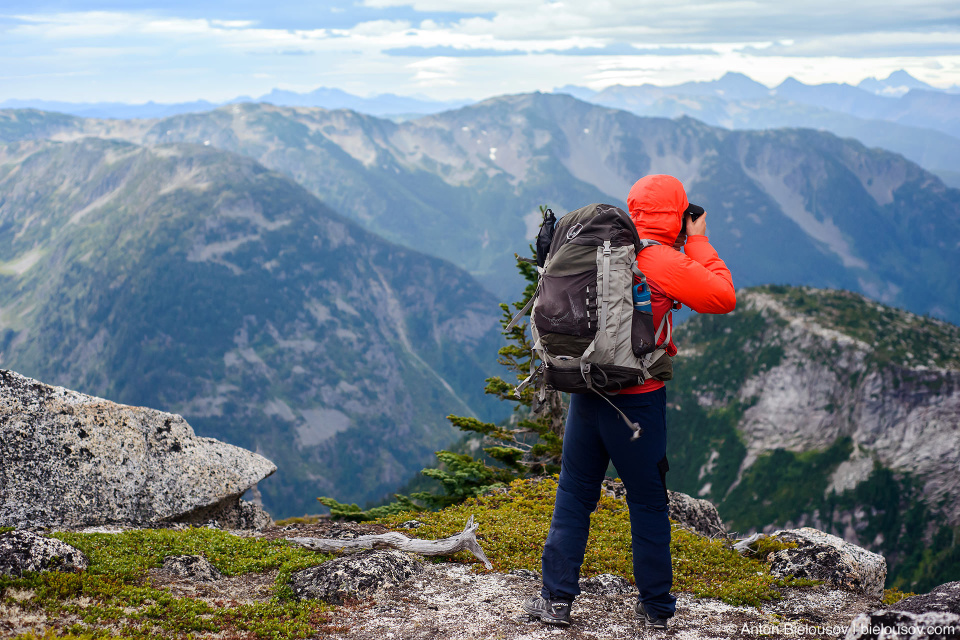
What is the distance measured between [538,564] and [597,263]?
571 cm

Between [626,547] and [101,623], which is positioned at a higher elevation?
[101,623]

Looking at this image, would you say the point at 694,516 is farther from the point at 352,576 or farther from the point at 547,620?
the point at 352,576

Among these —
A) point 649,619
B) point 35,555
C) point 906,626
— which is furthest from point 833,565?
point 35,555

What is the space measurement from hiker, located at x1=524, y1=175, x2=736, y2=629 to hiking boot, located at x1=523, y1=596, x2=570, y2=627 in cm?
1

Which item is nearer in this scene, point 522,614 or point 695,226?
point 695,226

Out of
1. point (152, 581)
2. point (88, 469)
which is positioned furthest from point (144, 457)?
point (152, 581)

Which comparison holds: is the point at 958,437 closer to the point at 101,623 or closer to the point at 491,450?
the point at 491,450

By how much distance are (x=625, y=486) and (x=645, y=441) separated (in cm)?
56

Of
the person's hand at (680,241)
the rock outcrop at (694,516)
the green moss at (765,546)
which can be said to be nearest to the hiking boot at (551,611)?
the person's hand at (680,241)

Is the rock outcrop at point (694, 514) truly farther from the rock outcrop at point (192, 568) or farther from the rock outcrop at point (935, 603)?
the rock outcrop at point (192, 568)

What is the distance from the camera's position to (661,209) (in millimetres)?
7414

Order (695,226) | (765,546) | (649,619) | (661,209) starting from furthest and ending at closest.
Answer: (765,546), (649,619), (695,226), (661,209)

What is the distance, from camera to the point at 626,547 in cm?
1116

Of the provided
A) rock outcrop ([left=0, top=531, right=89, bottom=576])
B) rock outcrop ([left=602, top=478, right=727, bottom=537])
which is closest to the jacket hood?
rock outcrop ([left=602, top=478, right=727, bottom=537])
